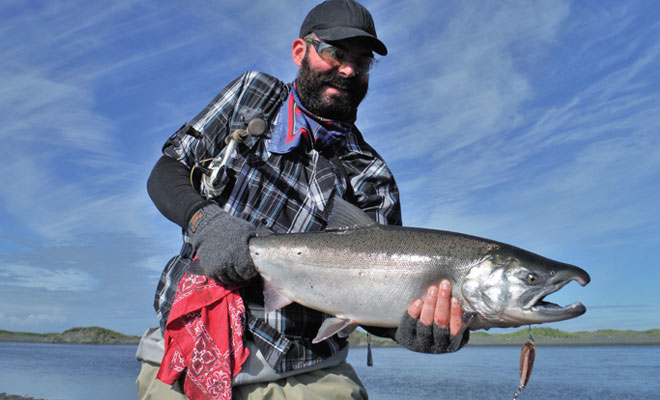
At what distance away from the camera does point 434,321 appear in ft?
10.6

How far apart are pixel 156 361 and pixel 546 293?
2.85 meters

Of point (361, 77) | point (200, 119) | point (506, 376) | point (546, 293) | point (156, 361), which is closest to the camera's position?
point (546, 293)

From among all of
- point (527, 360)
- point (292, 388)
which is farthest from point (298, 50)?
point (527, 360)

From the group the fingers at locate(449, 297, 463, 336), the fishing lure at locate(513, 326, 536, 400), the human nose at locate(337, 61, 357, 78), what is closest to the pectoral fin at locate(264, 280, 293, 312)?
the fingers at locate(449, 297, 463, 336)

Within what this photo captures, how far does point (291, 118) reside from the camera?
3.91 m

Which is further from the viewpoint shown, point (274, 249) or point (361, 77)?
point (361, 77)

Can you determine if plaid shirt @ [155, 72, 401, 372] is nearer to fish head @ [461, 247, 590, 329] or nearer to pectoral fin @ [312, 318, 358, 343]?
pectoral fin @ [312, 318, 358, 343]

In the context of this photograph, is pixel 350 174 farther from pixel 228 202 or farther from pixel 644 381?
pixel 644 381

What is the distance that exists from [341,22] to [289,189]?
Result: 1565 mm

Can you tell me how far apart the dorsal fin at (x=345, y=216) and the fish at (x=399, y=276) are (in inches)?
7.5

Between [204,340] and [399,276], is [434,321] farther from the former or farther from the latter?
[204,340]

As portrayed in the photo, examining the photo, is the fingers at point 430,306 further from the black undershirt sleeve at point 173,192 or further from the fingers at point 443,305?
the black undershirt sleeve at point 173,192

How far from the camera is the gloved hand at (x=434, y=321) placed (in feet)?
10.5

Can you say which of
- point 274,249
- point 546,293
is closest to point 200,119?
point 274,249
